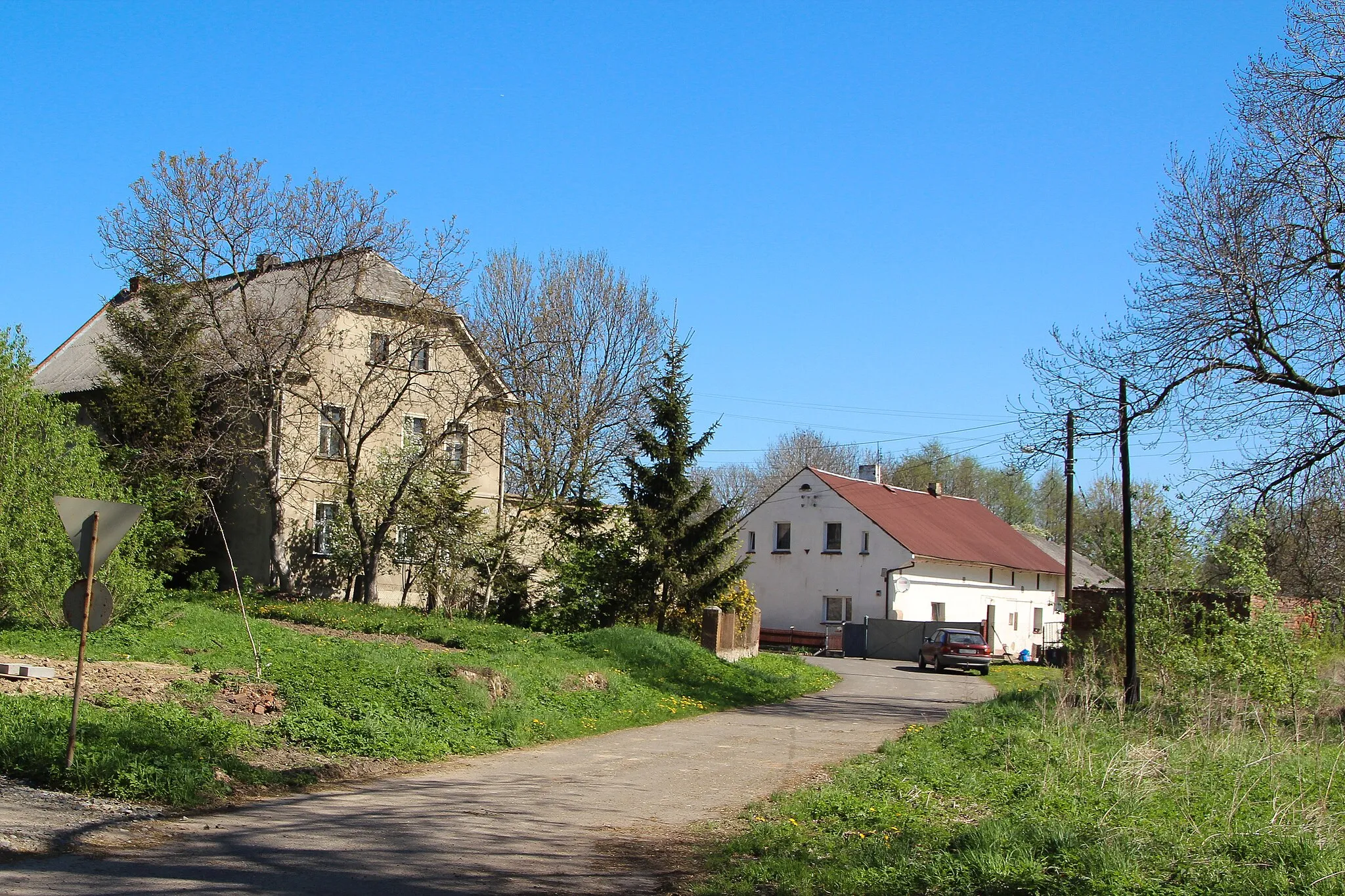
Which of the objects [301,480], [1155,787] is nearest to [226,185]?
[301,480]

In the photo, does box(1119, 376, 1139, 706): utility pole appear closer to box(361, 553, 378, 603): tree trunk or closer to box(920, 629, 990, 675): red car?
box(920, 629, 990, 675): red car

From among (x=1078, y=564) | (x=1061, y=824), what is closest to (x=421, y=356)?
(x=1061, y=824)

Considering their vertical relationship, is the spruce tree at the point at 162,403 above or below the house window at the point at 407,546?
above

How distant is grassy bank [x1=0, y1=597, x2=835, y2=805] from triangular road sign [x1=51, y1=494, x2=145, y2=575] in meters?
1.76

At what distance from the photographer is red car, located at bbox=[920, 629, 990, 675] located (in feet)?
117

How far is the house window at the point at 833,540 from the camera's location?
46906 millimetres

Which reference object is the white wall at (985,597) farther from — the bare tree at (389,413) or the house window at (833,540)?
the bare tree at (389,413)

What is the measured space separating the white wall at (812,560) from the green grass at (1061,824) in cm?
3191

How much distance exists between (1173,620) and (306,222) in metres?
22.8

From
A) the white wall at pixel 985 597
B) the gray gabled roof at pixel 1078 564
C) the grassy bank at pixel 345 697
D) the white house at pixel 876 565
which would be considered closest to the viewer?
the grassy bank at pixel 345 697

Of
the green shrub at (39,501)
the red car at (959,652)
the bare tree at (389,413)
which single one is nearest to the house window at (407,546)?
the bare tree at (389,413)

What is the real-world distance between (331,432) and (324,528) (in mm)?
3028

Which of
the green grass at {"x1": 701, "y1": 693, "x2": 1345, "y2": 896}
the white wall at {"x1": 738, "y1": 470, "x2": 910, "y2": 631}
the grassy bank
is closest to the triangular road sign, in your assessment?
the grassy bank

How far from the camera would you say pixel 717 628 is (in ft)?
90.9
